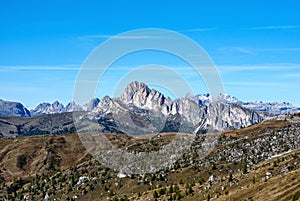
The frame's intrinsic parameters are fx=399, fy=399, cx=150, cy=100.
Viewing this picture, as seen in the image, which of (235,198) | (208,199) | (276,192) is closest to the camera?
(276,192)

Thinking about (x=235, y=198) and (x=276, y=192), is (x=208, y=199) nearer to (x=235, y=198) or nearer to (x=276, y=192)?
(x=235, y=198)

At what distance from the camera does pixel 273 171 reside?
19975cm

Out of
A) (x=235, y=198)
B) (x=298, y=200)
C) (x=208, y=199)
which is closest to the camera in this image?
(x=298, y=200)

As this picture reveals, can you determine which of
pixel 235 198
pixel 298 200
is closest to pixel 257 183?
pixel 235 198

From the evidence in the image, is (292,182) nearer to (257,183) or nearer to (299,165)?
(257,183)

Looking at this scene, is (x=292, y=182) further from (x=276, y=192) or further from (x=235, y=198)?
(x=235, y=198)

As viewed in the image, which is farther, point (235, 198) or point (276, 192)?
point (235, 198)

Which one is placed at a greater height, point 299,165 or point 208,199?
point 299,165

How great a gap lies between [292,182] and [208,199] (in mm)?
45221

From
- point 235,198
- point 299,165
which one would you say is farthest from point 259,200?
point 299,165

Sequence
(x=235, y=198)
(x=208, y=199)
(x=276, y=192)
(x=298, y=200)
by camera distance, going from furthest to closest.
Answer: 1. (x=208, y=199)
2. (x=235, y=198)
3. (x=276, y=192)
4. (x=298, y=200)

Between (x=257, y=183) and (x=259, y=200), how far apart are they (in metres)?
28.4

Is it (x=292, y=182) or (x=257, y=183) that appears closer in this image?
(x=292, y=182)

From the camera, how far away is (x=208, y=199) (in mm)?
188625
